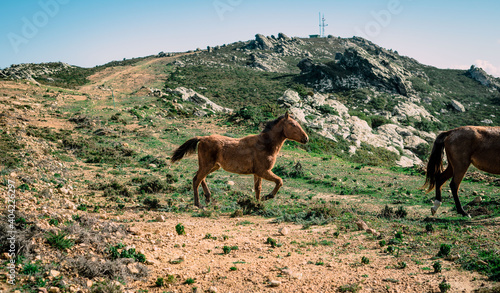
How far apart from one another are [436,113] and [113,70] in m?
75.2

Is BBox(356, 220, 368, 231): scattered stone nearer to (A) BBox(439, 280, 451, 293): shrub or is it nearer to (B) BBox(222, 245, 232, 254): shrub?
(A) BBox(439, 280, 451, 293): shrub

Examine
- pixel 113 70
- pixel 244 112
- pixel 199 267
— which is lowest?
pixel 199 267

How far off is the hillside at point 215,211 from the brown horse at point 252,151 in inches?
A: 50.3

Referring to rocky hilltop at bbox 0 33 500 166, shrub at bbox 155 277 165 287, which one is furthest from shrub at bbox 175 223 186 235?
rocky hilltop at bbox 0 33 500 166

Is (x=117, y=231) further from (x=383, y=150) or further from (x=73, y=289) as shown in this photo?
(x=383, y=150)

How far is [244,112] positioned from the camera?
32.1 m

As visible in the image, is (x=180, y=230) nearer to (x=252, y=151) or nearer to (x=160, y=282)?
(x=160, y=282)

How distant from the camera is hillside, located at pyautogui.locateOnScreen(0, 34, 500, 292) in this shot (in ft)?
20.8

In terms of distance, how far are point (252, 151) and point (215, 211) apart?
2703 millimetres

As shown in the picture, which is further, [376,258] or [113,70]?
[113,70]

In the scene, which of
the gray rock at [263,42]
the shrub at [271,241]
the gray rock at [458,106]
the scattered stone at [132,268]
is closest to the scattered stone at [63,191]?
the scattered stone at [132,268]

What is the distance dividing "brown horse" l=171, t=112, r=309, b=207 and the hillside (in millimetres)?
1279

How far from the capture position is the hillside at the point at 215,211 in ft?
20.8

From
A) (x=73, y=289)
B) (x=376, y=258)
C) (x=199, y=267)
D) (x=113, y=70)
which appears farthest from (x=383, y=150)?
(x=113, y=70)
